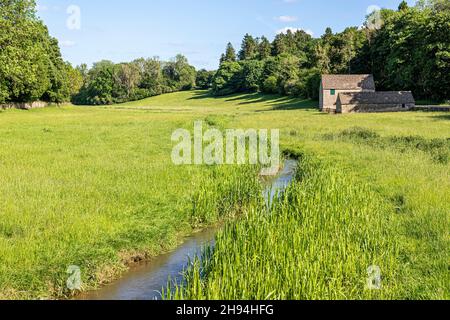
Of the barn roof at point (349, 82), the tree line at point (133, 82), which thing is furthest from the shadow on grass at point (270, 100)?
the tree line at point (133, 82)

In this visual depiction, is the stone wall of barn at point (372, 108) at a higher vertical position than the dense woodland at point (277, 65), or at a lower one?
lower

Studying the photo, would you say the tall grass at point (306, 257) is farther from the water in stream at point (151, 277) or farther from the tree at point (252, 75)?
the tree at point (252, 75)

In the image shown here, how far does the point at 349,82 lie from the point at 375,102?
1201 cm

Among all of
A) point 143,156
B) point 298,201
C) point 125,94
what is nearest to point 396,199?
point 298,201

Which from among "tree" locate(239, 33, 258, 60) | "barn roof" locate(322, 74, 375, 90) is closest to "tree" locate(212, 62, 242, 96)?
"tree" locate(239, 33, 258, 60)

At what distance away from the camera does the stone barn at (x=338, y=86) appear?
264 feet

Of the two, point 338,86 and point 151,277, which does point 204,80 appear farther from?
point 151,277

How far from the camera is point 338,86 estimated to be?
81.8 m

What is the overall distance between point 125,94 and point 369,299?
490ft

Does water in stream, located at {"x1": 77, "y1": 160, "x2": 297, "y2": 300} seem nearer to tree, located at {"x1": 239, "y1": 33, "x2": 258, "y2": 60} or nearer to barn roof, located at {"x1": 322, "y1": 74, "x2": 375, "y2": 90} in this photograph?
barn roof, located at {"x1": 322, "y1": 74, "x2": 375, "y2": 90}

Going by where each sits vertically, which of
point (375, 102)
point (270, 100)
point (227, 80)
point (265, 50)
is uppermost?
point (265, 50)

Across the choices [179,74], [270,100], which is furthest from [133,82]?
[270,100]

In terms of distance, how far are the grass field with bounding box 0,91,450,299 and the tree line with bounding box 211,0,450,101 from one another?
52.5 meters

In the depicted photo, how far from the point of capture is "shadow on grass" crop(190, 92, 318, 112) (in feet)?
289
